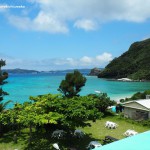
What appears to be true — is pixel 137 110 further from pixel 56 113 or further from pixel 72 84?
pixel 56 113

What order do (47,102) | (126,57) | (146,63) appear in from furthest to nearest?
(126,57) → (146,63) → (47,102)

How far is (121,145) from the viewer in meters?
13.8

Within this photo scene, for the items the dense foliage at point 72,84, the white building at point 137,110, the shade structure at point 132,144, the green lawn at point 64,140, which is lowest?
the green lawn at point 64,140

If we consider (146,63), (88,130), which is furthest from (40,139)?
(146,63)

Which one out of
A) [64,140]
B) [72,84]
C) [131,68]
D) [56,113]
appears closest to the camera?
[56,113]

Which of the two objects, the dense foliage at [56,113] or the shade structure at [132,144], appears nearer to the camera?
the shade structure at [132,144]

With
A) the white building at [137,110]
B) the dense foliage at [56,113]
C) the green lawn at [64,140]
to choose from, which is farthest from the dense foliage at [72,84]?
the dense foliage at [56,113]

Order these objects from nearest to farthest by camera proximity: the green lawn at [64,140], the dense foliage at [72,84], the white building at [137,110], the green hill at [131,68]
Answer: the green lawn at [64,140], the white building at [137,110], the dense foliage at [72,84], the green hill at [131,68]

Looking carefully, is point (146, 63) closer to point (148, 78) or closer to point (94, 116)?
point (148, 78)

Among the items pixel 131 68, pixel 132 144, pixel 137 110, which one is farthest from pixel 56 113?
pixel 131 68

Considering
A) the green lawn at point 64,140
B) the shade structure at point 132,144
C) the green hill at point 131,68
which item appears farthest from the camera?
the green hill at point 131,68

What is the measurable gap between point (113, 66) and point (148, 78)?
4357 cm

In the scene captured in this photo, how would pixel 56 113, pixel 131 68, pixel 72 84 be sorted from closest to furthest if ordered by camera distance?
pixel 56 113, pixel 72 84, pixel 131 68

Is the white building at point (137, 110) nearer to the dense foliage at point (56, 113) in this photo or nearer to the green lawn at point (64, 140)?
the green lawn at point (64, 140)
